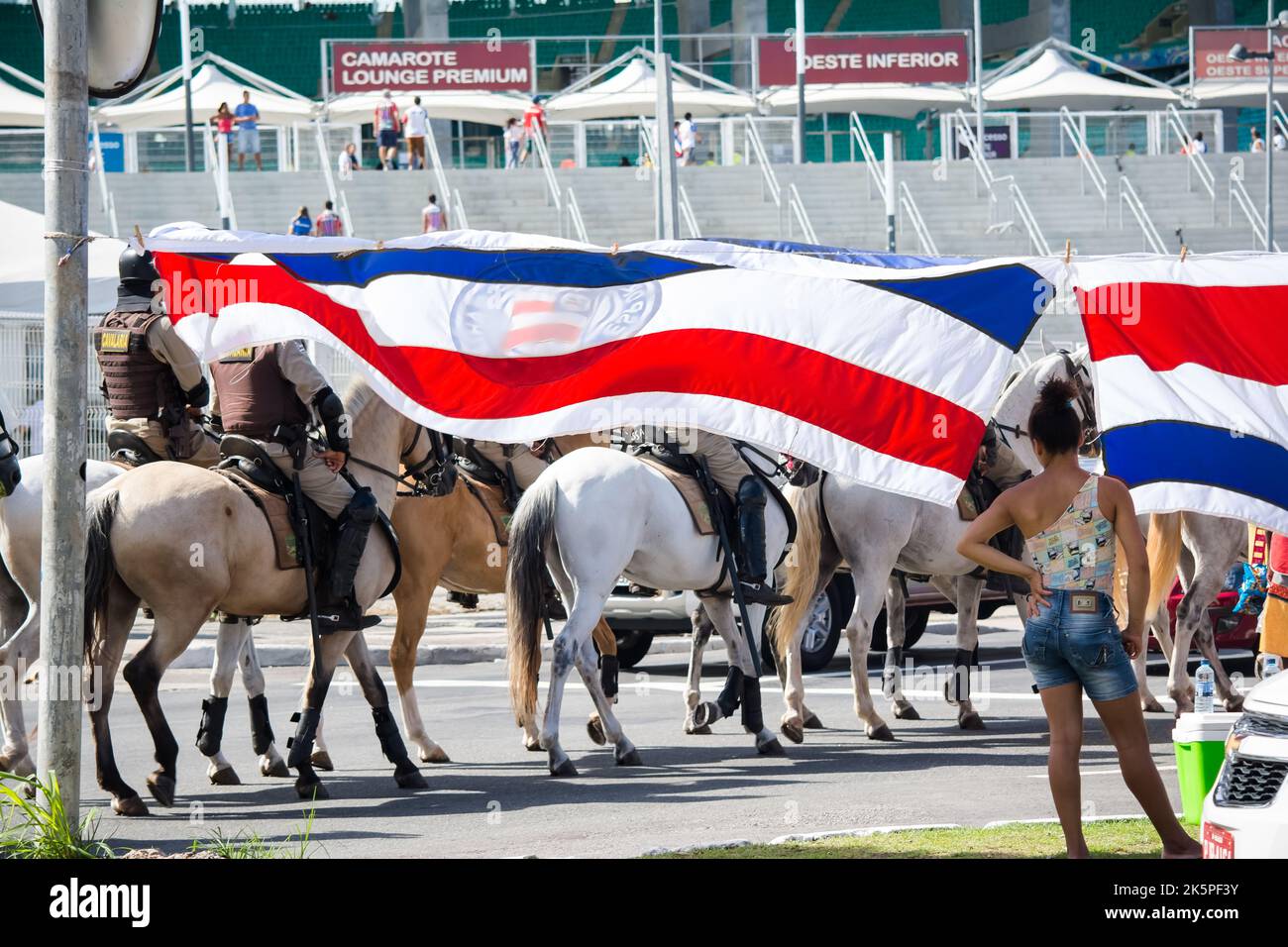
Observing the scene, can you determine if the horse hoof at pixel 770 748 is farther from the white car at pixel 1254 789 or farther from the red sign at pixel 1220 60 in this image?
the red sign at pixel 1220 60

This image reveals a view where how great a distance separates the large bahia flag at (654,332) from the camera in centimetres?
958

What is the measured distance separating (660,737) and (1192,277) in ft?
16.7

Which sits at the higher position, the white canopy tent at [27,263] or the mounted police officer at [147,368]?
the white canopy tent at [27,263]

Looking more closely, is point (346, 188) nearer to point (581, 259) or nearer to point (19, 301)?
point (19, 301)

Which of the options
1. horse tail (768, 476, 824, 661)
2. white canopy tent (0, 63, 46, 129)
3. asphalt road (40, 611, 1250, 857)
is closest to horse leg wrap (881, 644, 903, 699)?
asphalt road (40, 611, 1250, 857)

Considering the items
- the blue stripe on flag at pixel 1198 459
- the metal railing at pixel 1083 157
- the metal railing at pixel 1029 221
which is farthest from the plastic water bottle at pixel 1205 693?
the metal railing at pixel 1083 157

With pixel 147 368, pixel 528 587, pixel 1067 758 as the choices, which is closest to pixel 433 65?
pixel 147 368

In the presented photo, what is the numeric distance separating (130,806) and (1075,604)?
522 centimetres

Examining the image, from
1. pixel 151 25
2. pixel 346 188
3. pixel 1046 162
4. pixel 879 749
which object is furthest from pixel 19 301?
pixel 1046 162

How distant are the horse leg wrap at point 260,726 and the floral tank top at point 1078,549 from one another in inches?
222

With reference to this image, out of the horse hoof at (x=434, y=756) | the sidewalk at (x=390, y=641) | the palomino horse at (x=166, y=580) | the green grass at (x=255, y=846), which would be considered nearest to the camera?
the green grass at (x=255, y=846)

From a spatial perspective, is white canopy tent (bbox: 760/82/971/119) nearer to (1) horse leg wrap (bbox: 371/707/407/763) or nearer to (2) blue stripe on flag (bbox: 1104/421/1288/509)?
(1) horse leg wrap (bbox: 371/707/407/763)

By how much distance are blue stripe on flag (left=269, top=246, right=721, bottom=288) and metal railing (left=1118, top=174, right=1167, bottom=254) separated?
88.5ft
